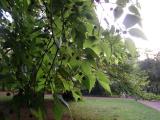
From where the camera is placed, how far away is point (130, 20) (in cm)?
128

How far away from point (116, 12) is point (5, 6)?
455 millimetres

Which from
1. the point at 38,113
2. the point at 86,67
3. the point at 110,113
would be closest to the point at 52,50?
the point at 86,67

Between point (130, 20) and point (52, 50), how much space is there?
0.41 metres

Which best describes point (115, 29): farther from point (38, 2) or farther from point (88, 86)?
point (38, 2)

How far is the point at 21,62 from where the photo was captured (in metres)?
1.56

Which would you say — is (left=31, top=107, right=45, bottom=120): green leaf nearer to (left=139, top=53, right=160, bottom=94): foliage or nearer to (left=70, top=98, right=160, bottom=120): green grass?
(left=70, top=98, right=160, bottom=120): green grass

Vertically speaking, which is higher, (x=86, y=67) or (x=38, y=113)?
(x=86, y=67)

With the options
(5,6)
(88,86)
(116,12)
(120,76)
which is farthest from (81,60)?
(120,76)

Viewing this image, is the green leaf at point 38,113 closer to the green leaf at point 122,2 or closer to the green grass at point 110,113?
the green leaf at point 122,2

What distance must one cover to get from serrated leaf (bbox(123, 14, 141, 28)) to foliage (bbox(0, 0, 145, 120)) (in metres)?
0.12

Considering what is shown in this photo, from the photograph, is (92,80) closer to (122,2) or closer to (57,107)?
(57,107)

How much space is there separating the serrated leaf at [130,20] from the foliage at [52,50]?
119mm

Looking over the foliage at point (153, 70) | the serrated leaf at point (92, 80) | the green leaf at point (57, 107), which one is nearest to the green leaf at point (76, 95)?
the serrated leaf at point (92, 80)

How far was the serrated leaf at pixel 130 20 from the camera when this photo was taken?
1.25m
